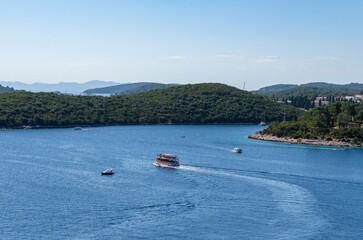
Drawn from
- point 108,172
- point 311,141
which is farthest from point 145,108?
point 108,172

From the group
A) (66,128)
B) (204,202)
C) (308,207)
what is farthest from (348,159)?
(66,128)

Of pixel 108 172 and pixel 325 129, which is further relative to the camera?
pixel 325 129

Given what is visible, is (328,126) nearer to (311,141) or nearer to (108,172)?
(311,141)

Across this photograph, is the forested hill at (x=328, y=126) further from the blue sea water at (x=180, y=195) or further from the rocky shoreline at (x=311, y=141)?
the blue sea water at (x=180, y=195)

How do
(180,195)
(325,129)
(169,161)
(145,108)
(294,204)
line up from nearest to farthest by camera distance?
1. (294,204)
2. (180,195)
3. (169,161)
4. (325,129)
5. (145,108)

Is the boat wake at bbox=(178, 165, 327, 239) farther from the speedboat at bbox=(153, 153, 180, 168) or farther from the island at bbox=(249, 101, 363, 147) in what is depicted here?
the island at bbox=(249, 101, 363, 147)

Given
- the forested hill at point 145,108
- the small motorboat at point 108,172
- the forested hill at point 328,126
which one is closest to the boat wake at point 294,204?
the small motorboat at point 108,172

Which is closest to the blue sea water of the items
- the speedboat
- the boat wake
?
the boat wake

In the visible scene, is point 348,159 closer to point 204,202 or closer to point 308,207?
point 308,207
